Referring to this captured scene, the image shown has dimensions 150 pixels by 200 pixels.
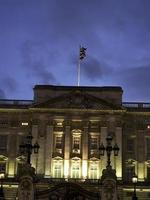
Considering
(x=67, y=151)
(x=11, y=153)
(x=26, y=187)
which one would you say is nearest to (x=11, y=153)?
(x=11, y=153)

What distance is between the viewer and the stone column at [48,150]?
78.4m

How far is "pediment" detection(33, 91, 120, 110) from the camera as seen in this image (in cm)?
8062

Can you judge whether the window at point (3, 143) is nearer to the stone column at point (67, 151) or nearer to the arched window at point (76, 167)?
the stone column at point (67, 151)

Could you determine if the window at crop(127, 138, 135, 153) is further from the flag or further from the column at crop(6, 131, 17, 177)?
the column at crop(6, 131, 17, 177)

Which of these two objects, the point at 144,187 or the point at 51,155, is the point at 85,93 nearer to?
the point at 51,155

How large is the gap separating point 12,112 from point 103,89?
1372 centimetres

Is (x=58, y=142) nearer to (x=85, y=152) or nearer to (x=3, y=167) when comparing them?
(x=85, y=152)

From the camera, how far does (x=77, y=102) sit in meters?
81.4

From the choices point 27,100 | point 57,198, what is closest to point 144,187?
point 27,100

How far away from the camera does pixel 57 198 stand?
3878 cm

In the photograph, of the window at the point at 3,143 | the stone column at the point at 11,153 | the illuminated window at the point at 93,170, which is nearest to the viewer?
the illuminated window at the point at 93,170

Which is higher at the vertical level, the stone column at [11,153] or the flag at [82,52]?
the flag at [82,52]

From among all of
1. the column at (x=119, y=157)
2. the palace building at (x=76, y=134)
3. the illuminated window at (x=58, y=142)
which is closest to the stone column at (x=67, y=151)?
the palace building at (x=76, y=134)

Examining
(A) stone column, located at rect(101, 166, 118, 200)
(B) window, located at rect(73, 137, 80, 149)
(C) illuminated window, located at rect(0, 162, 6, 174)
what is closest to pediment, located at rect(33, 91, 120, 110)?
(B) window, located at rect(73, 137, 80, 149)
